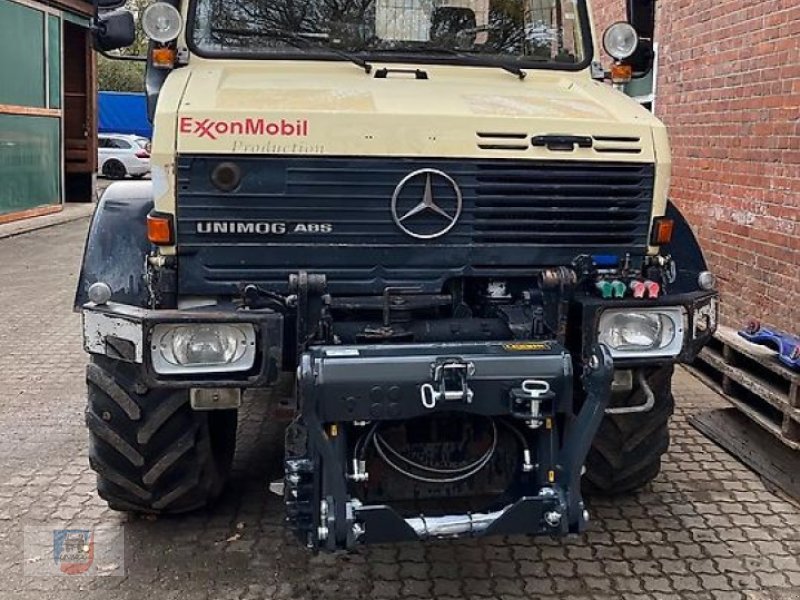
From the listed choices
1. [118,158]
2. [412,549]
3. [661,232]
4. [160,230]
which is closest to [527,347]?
[661,232]

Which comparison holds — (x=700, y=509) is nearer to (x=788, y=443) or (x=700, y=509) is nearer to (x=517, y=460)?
(x=788, y=443)

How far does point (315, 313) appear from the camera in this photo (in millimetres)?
3256

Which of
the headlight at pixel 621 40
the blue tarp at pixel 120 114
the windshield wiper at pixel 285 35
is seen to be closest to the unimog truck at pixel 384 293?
the windshield wiper at pixel 285 35

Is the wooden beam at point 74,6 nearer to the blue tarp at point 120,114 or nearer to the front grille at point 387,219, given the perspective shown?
the front grille at point 387,219

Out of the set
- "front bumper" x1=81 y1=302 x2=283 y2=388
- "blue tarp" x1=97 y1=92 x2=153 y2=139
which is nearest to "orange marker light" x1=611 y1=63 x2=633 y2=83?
"front bumper" x1=81 y1=302 x2=283 y2=388

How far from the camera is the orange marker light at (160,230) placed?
3.29 meters

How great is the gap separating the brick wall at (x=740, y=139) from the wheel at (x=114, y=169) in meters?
21.0

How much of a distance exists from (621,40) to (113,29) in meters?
2.37

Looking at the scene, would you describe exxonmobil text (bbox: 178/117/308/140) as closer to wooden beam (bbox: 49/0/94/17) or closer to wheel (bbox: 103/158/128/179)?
wooden beam (bbox: 49/0/94/17)

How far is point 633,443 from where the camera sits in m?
4.11

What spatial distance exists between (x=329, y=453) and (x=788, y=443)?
276 centimetres

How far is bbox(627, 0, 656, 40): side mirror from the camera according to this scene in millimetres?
4449

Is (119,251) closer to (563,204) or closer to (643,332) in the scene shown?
(563,204)

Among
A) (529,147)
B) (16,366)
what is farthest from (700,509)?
(16,366)
